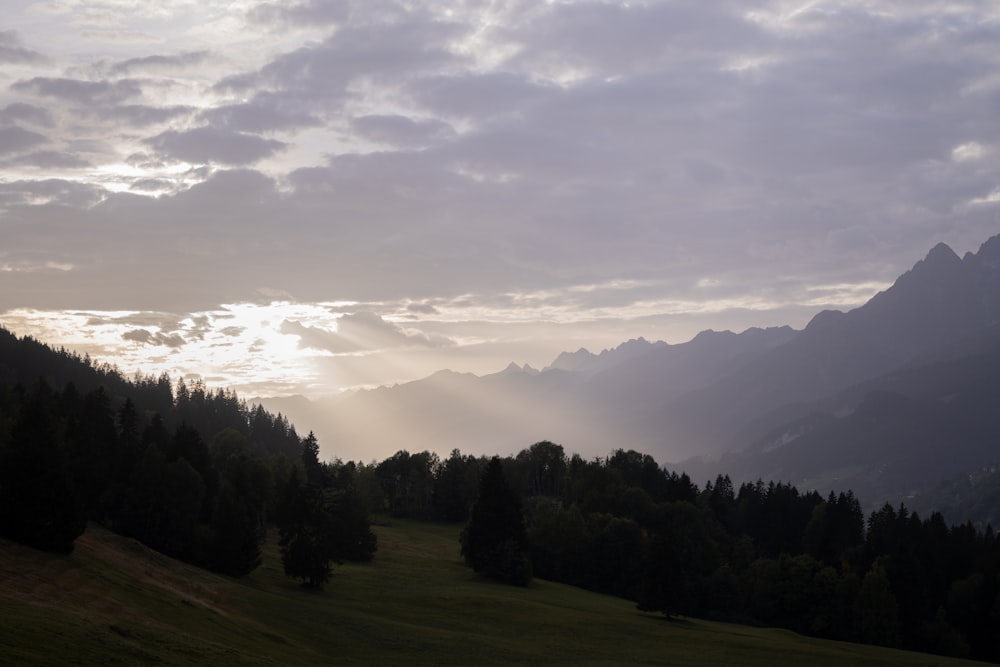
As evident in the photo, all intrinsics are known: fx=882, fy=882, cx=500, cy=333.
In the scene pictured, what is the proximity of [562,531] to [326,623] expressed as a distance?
74187mm

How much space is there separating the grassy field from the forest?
209 inches

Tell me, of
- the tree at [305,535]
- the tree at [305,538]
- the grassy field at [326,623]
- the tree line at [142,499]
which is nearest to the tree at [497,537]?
the grassy field at [326,623]

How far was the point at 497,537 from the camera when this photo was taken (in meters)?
129

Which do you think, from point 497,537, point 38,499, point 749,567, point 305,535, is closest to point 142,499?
point 305,535

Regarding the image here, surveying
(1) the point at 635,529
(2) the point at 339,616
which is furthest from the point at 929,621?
(2) the point at 339,616

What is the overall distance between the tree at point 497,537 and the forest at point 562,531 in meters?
0.29

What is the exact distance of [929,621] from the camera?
13825cm

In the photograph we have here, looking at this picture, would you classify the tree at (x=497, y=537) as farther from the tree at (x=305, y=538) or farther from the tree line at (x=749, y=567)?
the tree at (x=305, y=538)

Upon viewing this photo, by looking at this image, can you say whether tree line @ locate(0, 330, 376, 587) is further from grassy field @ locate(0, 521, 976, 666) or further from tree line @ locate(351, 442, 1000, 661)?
tree line @ locate(351, 442, 1000, 661)

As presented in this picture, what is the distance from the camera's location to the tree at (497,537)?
12588 centimetres

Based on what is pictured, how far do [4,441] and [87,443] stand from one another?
402 inches

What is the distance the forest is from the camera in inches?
3652

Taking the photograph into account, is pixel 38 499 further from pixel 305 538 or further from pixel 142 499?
pixel 305 538

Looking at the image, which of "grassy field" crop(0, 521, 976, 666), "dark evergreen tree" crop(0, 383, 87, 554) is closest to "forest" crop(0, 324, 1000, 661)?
"dark evergreen tree" crop(0, 383, 87, 554)
